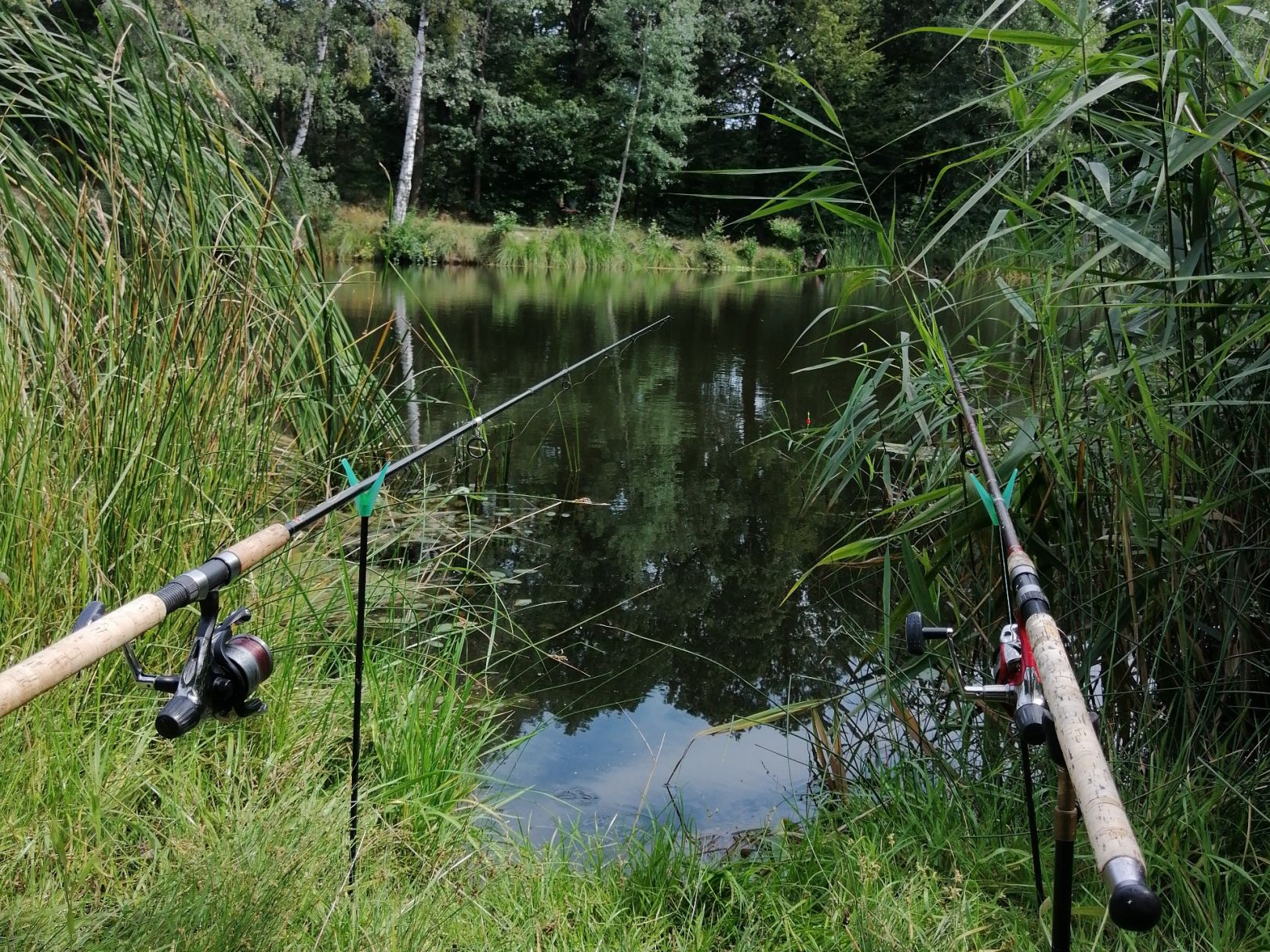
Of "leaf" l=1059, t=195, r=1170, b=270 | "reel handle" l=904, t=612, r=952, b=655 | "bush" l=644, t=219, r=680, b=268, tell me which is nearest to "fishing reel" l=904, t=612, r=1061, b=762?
"reel handle" l=904, t=612, r=952, b=655

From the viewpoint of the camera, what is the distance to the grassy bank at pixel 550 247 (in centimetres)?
2127

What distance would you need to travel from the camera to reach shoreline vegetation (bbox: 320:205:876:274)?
21062mm

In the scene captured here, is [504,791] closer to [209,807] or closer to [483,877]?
[483,877]

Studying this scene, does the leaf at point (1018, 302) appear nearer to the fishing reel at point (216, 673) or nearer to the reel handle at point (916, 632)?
the reel handle at point (916, 632)

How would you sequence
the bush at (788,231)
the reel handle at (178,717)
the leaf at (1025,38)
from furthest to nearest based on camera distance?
the bush at (788,231) < the leaf at (1025,38) < the reel handle at (178,717)

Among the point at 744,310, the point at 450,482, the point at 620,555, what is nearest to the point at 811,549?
the point at 620,555

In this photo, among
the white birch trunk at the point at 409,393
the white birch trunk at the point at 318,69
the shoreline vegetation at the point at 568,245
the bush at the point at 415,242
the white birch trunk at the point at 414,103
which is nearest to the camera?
the white birch trunk at the point at 409,393

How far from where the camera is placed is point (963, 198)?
2.17 m

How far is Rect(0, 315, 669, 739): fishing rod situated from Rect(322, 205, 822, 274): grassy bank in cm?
1817

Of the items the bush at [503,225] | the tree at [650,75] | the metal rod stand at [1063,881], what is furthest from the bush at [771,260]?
the metal rod stand at [1063,881]

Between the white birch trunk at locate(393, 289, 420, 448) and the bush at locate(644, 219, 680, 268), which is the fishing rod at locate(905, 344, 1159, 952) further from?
the bush at locate(644, 219, 680, 268)

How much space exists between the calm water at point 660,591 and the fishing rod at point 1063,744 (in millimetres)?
1496

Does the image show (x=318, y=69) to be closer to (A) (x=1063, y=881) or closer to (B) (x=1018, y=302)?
(B) (x=1018, y=302)

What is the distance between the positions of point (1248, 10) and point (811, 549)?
3480 mm
